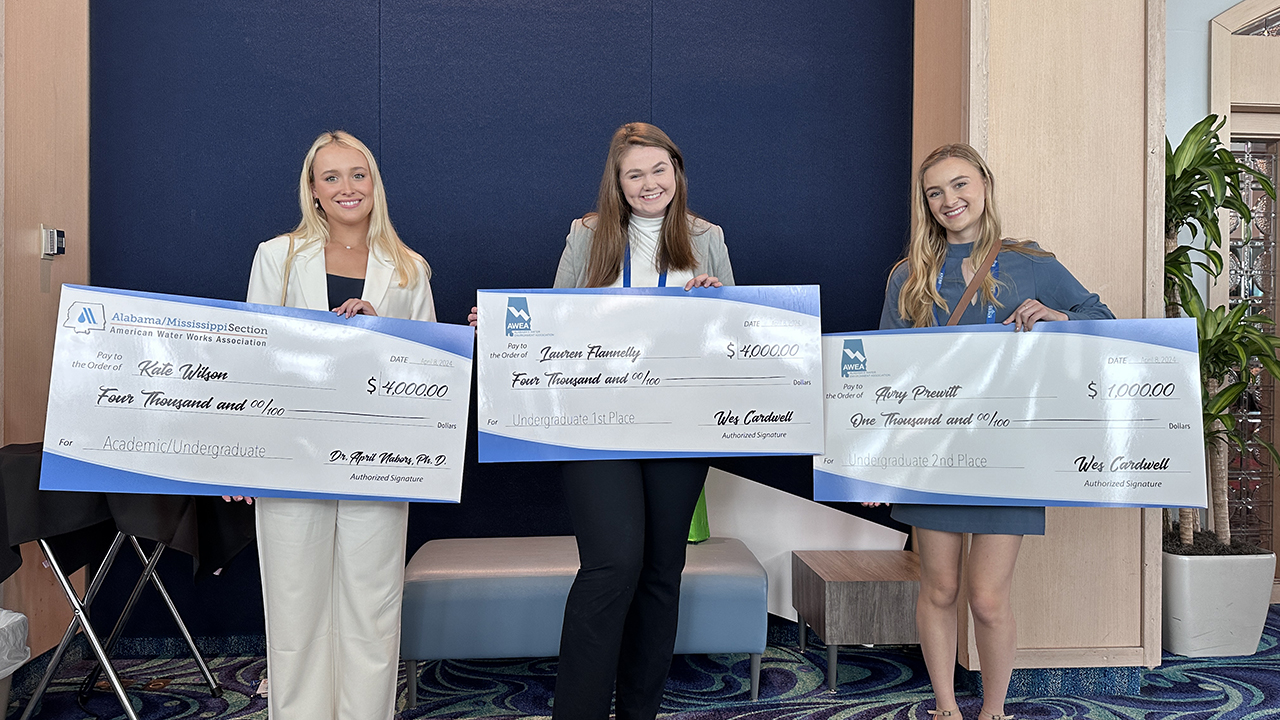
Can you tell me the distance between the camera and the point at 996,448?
2258mm

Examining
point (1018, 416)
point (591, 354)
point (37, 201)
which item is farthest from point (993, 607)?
point (37, 201)

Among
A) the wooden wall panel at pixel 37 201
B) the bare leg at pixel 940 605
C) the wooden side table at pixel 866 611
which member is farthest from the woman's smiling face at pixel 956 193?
the wooden wall panel at pixel 37 201

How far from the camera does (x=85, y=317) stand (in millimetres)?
2084

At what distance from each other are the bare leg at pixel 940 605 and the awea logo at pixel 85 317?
209 cm

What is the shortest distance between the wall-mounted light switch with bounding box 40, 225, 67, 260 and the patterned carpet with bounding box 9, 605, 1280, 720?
1.44 m

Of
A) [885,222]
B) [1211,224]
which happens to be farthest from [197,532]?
[1211,224]

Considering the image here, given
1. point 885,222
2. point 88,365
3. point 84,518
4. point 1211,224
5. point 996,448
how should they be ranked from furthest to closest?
point 885,222, point 1211,224, point 84,518, point 996,448, point 88,365

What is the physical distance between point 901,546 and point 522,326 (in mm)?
2088

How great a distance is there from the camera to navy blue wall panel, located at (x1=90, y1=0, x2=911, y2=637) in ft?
11.4

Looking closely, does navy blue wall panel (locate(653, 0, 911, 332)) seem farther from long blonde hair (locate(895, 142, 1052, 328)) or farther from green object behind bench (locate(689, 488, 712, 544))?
long blonde hair (locate(895, 142, 1052, 328))

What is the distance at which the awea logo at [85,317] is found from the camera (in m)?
2.07

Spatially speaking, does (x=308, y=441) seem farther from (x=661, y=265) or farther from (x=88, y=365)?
(x=661, y=265)

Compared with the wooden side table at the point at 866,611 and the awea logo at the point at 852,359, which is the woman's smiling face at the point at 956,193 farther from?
the wooden side table at the point at 866,611

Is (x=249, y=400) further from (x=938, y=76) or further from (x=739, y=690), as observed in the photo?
(x=938, y=76)
